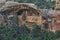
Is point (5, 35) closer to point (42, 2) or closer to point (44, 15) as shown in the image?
point (44, 15)

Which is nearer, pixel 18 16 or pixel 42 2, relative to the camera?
pixel 18 16

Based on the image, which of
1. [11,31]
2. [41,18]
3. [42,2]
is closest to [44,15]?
[41,18]

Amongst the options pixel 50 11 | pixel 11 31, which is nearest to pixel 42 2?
pixel 50 11

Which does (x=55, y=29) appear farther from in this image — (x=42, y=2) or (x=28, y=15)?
(x=42, y=2)

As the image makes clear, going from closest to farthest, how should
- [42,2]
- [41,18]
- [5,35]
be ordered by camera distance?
[5,35]
[41,18]
[42,2]

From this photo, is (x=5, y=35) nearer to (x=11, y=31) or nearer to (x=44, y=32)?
(x=11, y=31)

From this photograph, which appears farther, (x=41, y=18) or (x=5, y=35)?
(x=41, y=18)

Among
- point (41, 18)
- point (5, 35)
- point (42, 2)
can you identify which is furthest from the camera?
point (42, 2)
